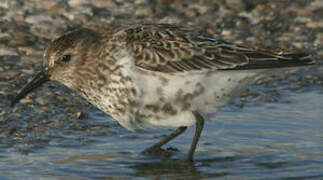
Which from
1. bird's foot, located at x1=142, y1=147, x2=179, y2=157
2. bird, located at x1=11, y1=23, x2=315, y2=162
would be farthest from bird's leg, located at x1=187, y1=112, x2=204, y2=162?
bird's foot, located at x1=142, y1=147, x2=179, y2=157

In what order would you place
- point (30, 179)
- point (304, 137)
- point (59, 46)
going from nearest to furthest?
point (30, 179), point (59, 46), point (304, 137)

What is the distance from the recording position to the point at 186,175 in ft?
25.4

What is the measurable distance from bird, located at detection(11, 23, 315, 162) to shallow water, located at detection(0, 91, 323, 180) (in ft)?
1.29

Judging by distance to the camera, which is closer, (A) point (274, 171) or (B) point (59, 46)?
(A) point (274, 171)

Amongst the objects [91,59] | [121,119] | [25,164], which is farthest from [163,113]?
[25,164]

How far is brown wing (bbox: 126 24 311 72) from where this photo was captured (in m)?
7.89

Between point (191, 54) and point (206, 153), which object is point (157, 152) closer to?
point (206, 153)

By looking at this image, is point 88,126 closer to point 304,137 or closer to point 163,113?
point 163,113

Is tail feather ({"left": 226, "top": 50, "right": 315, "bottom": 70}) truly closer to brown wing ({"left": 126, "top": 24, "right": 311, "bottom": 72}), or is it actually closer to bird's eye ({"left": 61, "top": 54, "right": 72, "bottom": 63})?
brown wing ({"left": 126, "top": 24, "right": 311, "bottom": 72})

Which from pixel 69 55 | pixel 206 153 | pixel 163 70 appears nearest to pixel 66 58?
pixel 69 55

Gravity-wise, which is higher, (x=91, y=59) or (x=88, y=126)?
(x=91, y=59)

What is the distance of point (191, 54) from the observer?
26.4 ft

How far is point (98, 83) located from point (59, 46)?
726 mm

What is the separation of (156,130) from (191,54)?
191cm
